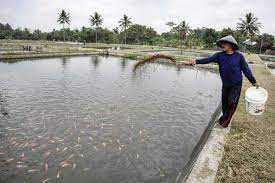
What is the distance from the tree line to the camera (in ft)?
195

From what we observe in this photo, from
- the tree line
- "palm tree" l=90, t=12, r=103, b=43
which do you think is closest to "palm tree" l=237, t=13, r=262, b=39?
the tree line

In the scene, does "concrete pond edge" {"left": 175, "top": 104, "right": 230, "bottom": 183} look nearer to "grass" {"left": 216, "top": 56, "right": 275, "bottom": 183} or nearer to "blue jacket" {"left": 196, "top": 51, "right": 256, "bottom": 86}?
"grass" {"left": 216, "top": 56, "right": 275, "bottom": 183}

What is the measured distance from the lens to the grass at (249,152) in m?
4.52

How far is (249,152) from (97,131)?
5289 millimetres

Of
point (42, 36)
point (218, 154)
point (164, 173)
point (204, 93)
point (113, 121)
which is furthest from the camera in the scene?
point (42, 36)

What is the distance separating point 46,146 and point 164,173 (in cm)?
375

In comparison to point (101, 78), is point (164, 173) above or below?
below

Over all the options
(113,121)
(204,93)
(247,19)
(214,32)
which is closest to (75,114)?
(113,121)

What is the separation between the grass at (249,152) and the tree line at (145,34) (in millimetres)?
56895

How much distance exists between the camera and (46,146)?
773 cm

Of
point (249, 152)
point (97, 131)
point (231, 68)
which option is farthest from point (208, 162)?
point (97, 131)

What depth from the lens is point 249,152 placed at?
550 centimetres

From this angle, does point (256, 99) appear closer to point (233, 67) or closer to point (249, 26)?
point (233, 67)

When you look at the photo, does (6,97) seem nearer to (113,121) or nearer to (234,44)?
(113,121)
